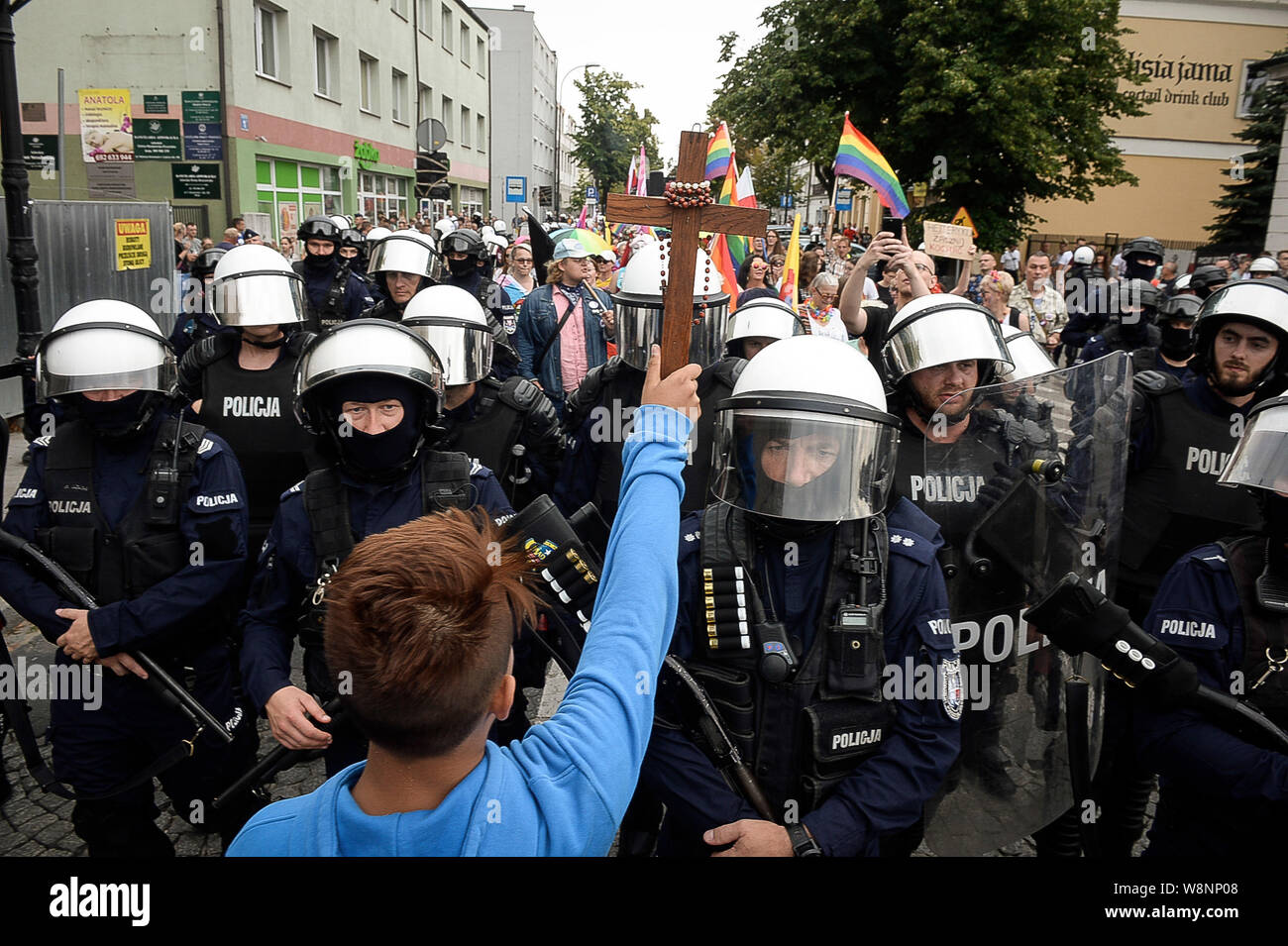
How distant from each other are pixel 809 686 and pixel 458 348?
8.26 feet

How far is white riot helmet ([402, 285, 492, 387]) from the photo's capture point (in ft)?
13.2

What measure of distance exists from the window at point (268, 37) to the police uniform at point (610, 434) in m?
18.6

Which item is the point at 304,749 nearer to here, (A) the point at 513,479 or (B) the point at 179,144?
(A) the point at 513,479

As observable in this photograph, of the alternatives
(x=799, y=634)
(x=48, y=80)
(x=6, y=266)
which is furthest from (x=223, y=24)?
(x=799, y=634)

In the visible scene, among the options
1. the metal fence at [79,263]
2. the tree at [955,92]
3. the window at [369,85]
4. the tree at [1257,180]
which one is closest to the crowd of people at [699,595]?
the metal fence at [79,263]

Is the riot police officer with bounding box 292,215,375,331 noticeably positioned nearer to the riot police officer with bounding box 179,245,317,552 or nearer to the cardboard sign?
the riot police officer with bounding box 179,245,317,552

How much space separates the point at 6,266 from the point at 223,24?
9588mm

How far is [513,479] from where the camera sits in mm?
4273

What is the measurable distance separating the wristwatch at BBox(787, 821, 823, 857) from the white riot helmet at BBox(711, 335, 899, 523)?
2.46 feet

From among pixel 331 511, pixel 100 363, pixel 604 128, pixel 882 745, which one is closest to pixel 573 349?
pixel 100 363

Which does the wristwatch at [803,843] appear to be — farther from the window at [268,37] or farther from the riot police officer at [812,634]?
the window at [268,37]

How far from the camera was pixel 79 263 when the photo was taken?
34.4ft

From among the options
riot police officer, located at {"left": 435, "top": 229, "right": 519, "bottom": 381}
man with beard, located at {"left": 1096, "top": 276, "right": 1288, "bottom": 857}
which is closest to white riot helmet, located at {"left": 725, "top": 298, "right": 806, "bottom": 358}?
man with beard, located at {"left": 1096, "top": 276, "right": 1288, "bottom": 857}
